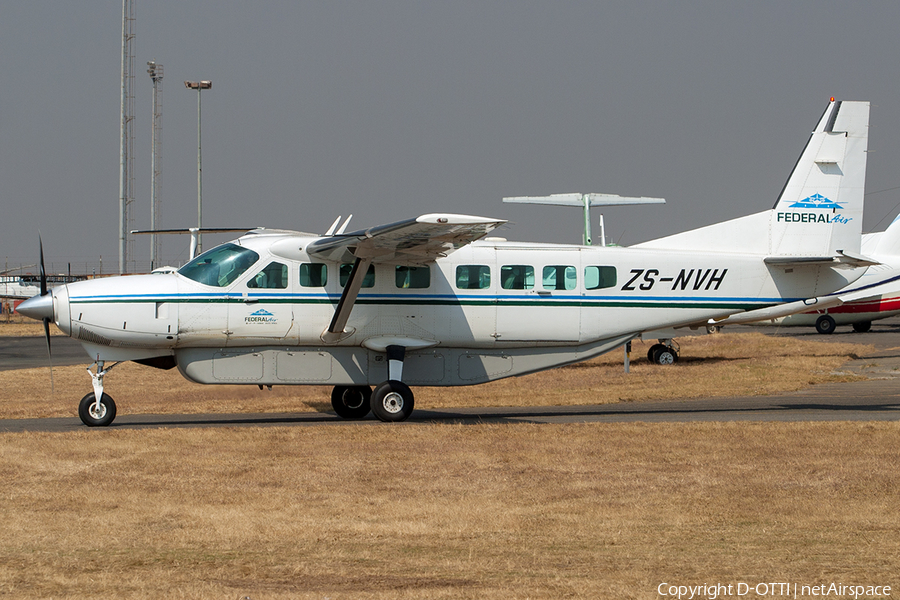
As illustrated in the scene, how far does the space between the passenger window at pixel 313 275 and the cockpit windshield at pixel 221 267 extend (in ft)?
2.68

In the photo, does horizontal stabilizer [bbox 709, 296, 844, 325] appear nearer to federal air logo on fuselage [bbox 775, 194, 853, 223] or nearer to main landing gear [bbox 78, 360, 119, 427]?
federal air logo on fuselage [bbox 775, 194, 853, 223]

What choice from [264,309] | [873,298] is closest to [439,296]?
[264,309]

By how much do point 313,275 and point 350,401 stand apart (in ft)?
9.28

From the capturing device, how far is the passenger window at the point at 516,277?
15906mm

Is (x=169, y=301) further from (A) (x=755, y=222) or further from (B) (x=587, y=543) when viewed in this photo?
(A) (x=755, y=222)

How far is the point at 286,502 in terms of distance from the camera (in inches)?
339

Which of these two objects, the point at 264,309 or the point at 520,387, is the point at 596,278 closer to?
the point at 264,309

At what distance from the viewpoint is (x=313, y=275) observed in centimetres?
1530

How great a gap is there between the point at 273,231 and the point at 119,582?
10951mm

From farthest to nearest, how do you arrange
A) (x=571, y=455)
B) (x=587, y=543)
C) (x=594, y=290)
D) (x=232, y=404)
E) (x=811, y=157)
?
1. (x=232, y=404)
2. (x=811, y=157)
3. (x=594, y=290)
4. (x=571, y=455)
5. (x=587, y=543)

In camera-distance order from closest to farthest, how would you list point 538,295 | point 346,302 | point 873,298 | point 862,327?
point 346,302 < point 538,295 < point 873,298 < point 862,327

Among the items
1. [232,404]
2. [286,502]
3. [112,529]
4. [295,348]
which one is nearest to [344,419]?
[295,348]

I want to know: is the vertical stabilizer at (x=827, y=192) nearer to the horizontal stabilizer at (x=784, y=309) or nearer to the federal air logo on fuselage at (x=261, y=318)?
the horizontal stabilizer at (x=784, y=309)

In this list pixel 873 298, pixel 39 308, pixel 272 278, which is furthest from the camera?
pixel 873 298
